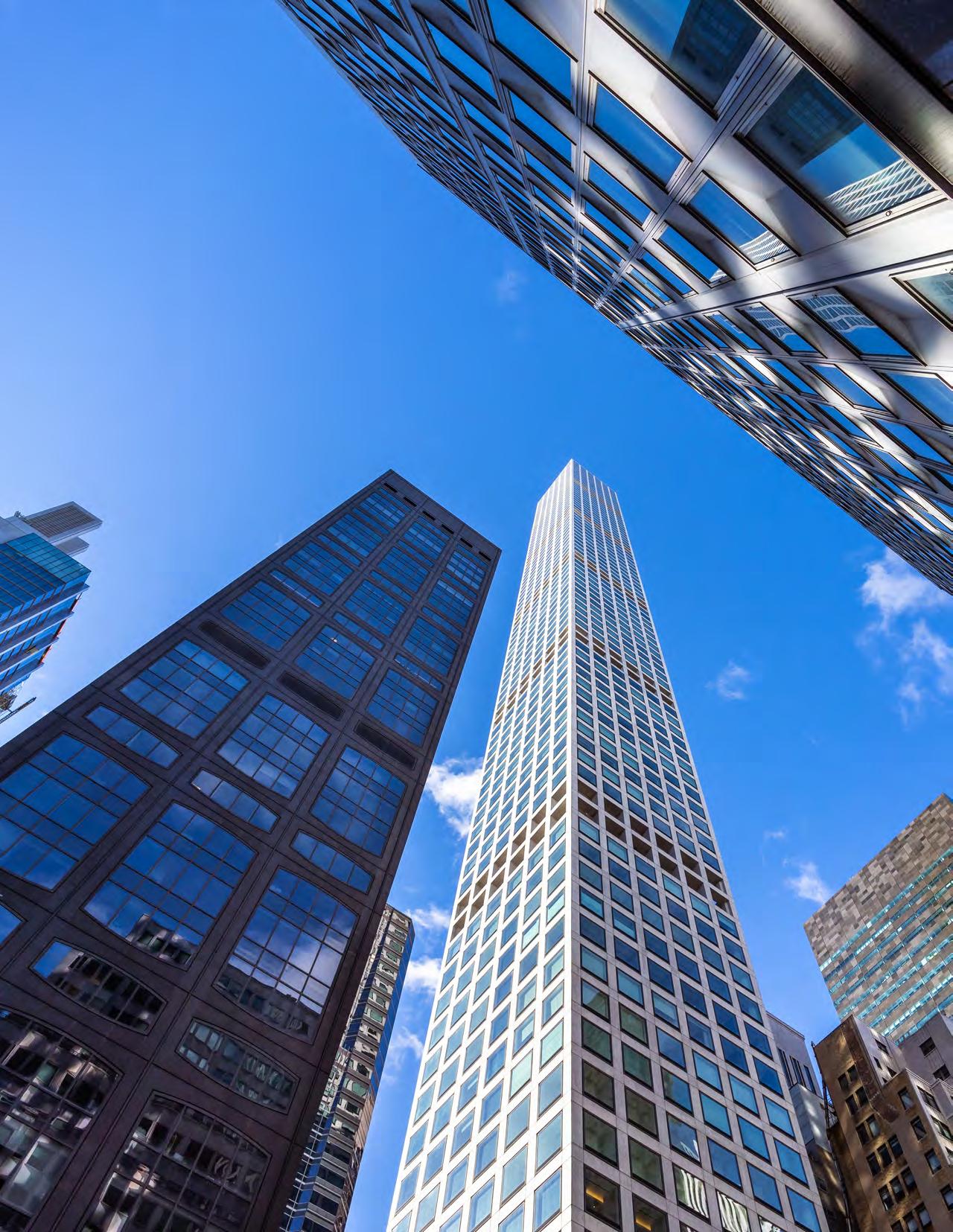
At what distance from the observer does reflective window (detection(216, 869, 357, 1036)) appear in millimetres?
43812

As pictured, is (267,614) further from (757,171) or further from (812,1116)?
(757,171)

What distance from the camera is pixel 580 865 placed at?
54156 millimetres

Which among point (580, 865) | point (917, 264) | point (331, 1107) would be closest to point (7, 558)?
point (331, 1107)

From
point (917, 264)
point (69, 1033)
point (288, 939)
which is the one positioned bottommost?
point (917, 264)

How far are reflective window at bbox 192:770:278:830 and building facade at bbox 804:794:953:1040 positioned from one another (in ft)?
307

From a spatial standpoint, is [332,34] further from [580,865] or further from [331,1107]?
[331,1107]

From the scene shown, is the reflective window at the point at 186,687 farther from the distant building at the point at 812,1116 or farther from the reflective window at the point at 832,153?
the reflective window at the point at 832,153

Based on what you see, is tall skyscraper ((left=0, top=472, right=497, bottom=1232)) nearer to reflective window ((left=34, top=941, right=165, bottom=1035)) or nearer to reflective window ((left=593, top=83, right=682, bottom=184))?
reflective window ((left=34, top=941, right=165, bottom=1035))

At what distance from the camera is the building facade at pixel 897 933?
4193 inches

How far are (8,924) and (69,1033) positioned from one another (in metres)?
6.18

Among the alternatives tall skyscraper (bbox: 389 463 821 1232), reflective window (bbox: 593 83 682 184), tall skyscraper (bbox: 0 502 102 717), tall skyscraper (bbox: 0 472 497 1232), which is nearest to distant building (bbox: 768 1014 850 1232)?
tall skyscraper (bbox: 389 463 821 1232)

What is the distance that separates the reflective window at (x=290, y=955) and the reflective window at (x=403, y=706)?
21.8 metres

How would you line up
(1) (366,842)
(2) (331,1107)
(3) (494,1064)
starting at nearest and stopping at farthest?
(3) (494,1064) < (1) (366,842) < (2) (331,1107)

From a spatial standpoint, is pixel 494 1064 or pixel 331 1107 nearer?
pixel 494 1064
